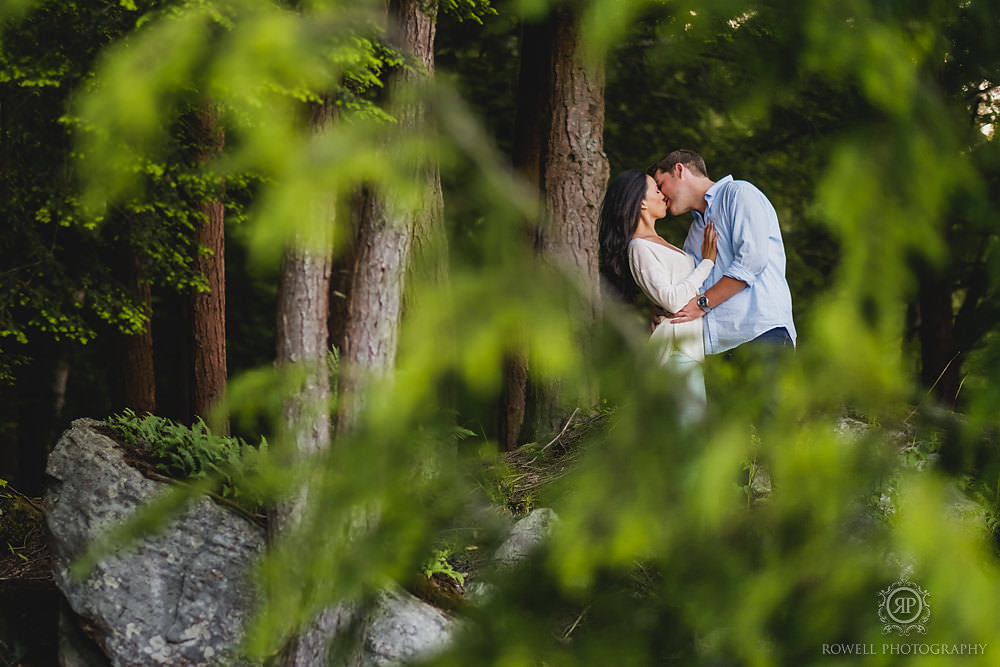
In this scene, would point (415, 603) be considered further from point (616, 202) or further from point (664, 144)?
point (664, 144)

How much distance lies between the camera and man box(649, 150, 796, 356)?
4.24m

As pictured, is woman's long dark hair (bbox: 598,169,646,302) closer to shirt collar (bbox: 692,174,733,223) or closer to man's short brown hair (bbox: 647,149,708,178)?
man's short brown hair (bbox: 647,149,708,178)

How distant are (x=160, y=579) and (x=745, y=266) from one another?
3845 mm

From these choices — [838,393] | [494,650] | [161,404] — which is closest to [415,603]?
[494,650]

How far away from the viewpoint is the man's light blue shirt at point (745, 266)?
423 cm

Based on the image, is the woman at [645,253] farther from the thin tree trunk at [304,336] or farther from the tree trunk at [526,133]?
the tree trunk at [526,133]

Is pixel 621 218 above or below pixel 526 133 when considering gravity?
below

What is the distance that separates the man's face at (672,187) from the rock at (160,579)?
3189 millimetres

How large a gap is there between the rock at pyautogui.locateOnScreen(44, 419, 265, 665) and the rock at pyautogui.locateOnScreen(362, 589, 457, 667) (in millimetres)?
792

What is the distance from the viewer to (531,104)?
28.8 ft

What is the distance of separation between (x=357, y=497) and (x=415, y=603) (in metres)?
4.20

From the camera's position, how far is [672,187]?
15.6 feet

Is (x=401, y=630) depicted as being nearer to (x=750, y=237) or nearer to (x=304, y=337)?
(x=304, y=337)

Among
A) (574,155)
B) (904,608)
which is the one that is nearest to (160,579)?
(574,155)
